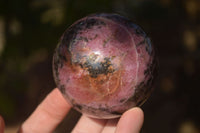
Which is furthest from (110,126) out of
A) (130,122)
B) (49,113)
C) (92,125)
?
(49,113)

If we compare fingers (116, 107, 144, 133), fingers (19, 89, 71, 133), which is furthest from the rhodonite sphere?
fingers (19, 89, 71, 133)

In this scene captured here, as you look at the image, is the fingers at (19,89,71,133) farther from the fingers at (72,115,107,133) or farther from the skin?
the fingers at (72,115,107,133)

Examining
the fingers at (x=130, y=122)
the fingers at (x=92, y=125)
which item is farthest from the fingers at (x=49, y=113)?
the fingers at (x=130, y=122)

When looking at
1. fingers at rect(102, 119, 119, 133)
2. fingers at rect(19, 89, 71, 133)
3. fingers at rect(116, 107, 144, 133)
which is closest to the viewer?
fingers at rect(116, 107, 144, 133)

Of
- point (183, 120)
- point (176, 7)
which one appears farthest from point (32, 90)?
point (176, 7)

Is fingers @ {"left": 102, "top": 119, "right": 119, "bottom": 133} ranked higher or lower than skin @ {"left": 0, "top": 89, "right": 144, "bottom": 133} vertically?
higher

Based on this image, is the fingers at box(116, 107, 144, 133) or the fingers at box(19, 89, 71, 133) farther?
the fingers at box(19, 89, 71, 133)

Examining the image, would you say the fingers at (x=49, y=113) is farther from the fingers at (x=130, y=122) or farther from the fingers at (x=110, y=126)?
the fingers at (x=130, y=122)
